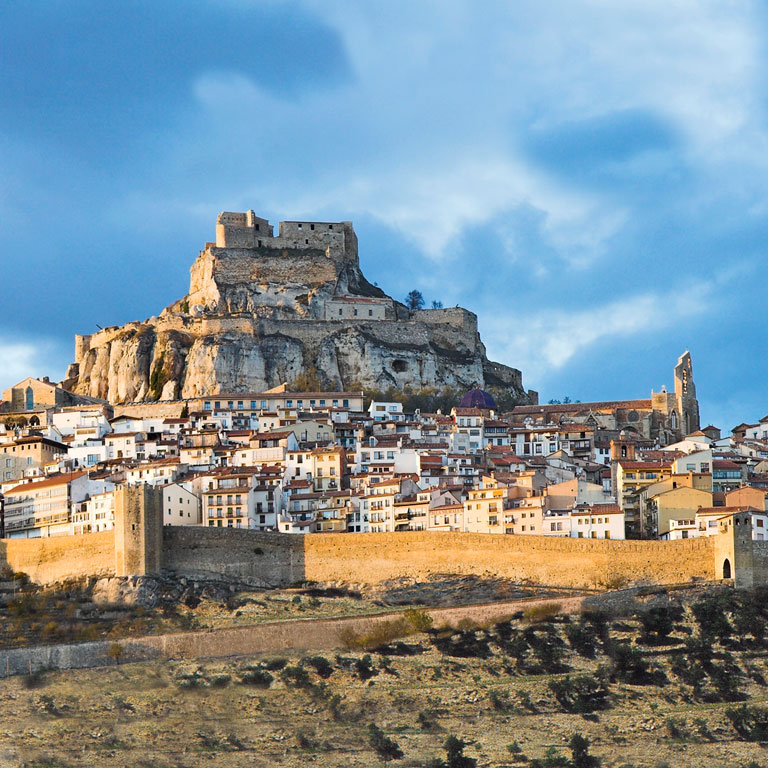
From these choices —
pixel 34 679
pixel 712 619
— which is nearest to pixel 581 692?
pixel 712 619

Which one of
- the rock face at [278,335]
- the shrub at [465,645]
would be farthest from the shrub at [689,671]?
the rock face at [278,335]

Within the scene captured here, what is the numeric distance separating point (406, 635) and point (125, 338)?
44.4 meters

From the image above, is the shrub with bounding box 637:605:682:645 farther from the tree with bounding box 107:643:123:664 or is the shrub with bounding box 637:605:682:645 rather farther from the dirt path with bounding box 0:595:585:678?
the tree with bounding box 107:643:123:664

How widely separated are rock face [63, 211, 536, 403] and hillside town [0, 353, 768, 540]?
2.91 m

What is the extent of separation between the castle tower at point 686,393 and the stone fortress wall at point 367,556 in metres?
34.8

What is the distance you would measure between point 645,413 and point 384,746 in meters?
48.0

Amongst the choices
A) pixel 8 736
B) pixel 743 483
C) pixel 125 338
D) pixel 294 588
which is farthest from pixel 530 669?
pixel 125 338

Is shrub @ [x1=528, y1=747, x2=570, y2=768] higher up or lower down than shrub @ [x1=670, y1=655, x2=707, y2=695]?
lower down

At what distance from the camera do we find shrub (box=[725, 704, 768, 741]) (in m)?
56.3

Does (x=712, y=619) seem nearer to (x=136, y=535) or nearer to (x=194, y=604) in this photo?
(x=194, y=604)

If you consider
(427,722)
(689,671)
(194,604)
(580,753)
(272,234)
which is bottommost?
(580,753)

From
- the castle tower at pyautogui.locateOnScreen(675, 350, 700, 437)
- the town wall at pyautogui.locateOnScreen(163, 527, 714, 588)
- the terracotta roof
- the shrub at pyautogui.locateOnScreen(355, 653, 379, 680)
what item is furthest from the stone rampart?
the castle tower at pyautogui.locateOnScreen(675, 350, 700, 437)

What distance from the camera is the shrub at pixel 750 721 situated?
185 ft

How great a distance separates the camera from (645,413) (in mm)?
100438
